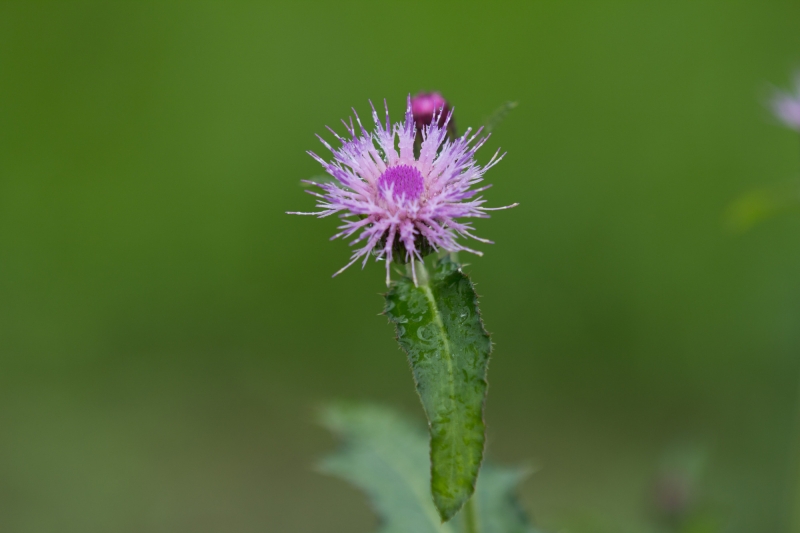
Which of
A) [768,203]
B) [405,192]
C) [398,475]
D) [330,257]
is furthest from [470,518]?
[330,257]

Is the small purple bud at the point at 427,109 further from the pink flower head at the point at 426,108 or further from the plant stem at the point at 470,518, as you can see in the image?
the plant stem at the point at 470,518

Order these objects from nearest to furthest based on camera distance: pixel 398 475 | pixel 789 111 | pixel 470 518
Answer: pixel 470 518, pixel 398 475, pixel 789 111

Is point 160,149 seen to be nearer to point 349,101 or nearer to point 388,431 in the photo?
point 349,101

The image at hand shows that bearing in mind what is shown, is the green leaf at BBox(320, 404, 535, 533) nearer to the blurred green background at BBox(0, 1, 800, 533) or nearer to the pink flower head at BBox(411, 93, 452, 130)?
the pink flower head at BBox(411, 93, 452, 130)

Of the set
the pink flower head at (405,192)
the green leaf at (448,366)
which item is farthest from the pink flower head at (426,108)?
the green leaf at (448,366)

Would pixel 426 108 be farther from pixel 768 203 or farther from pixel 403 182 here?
pixel 768 203

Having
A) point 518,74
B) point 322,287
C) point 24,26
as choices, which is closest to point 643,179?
point 518,74

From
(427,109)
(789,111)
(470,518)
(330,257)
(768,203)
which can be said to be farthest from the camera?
(330,257)
